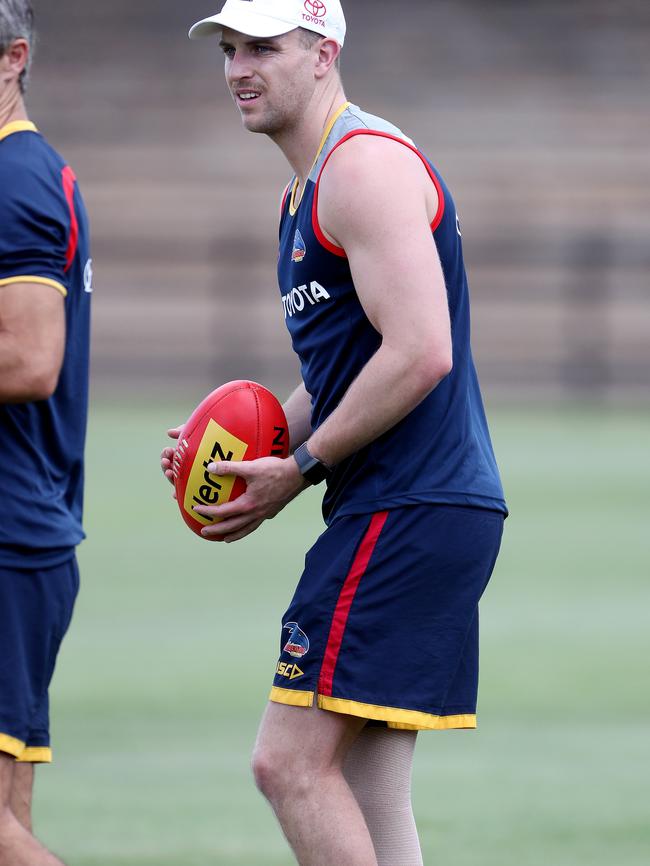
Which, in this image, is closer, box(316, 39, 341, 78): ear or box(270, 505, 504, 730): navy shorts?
box(270, 505, 504, 730): navy shorts

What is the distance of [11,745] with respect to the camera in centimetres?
321

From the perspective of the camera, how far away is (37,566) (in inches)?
130

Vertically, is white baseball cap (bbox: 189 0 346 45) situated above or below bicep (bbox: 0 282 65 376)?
above

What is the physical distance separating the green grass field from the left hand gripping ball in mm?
1574

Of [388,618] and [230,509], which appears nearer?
[388,618]

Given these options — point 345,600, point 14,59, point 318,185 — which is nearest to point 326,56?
point 318,185

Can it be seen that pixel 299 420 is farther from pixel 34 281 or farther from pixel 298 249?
pixel 34 281

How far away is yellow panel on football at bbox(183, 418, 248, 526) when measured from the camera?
140 inches

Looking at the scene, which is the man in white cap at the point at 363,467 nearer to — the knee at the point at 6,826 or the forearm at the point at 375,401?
the forearm at the point at 375,401

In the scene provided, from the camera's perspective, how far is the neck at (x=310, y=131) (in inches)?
136

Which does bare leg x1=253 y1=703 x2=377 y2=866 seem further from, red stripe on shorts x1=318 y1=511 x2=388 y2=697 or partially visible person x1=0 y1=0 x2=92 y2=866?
partially visible person x1=0 y1=0 x2=92 y2=866

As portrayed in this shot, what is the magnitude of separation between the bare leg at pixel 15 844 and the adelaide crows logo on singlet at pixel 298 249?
1.20 meters

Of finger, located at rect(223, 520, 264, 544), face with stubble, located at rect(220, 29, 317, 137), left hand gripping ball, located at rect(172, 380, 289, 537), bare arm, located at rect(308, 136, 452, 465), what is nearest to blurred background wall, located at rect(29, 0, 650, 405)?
left hand gripping ball, located at rect(172, 380, 289, 537)

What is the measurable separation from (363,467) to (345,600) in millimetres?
293
